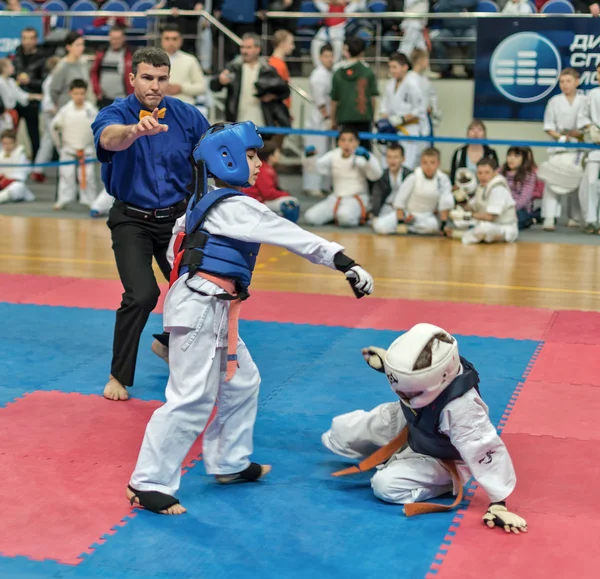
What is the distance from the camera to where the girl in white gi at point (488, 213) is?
1084cm

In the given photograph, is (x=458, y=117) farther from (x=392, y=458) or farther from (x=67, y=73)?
(x=392, y=458)

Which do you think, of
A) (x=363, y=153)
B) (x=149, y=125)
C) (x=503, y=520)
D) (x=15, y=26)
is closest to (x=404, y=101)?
(x=363, y=153)

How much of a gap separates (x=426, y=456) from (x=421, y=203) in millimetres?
7395

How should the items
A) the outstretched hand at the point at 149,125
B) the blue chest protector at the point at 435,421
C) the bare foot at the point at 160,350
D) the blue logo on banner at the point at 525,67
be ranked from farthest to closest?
the blue logo on banner at the point at 525,67 → the bare foot at the point at 160,350 → the outstretched hand at the point at 149,125 → the blue chest protector at the point at 435,421

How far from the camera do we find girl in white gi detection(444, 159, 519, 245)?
35.6 feet

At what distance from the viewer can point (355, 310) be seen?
786cm

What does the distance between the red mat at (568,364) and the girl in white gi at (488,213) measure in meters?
4.07

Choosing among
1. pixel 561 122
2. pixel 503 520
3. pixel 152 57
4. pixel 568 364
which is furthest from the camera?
pixel 561 122

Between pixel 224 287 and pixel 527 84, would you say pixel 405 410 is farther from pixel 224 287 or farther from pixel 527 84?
pixel 527 84

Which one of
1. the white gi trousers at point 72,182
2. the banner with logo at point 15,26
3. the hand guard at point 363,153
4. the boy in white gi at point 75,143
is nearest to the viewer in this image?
the hand guard at point 363,153

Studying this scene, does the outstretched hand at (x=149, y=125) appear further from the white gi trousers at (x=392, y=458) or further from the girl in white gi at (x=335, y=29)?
the girl in white gi at (x=335, y=29)

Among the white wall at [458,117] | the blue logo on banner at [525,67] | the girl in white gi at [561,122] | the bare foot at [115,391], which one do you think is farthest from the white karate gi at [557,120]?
the bare foot at [115,391]

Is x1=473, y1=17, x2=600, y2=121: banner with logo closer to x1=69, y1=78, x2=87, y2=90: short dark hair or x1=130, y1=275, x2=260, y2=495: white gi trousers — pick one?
x1=69, y1=78, x2=87, y2=90: short dark hair

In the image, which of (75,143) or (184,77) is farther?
(75,143)
